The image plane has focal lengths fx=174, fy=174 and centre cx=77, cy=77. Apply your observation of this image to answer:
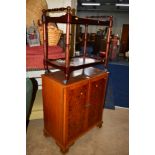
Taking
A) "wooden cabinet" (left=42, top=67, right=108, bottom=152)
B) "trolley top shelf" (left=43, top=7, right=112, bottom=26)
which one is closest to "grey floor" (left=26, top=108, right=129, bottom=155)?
"wooden cabinet" (left=42, top=67, right=108, bottom=152)

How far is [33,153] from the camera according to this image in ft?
6.73

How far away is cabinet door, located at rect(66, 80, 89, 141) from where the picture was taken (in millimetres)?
1850

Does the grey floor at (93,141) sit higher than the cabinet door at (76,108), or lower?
lower

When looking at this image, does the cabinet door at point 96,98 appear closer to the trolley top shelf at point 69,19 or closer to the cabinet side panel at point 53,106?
the cabinet side panel at point 53,106

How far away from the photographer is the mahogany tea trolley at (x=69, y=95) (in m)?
1.81

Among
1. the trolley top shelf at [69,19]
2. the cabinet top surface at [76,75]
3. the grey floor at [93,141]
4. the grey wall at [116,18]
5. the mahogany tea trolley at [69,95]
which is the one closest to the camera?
the trolley top shelf at [69,19]

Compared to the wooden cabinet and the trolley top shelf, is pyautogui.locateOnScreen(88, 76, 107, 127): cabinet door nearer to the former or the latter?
the wooden cabinet

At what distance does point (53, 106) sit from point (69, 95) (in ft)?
0.98

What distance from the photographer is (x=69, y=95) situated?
1.82 meters

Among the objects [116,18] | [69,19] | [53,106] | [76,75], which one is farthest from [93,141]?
[116,18]

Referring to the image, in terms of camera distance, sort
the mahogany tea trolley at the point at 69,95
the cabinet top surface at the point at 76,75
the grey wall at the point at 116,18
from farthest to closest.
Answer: the grey wall at the point at 116,18, the cabinet top surface at the point at 76,75, the mahogany tea trolley at the point at 69,95

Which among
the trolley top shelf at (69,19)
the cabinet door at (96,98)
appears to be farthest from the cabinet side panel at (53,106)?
the trolley top shelf at (69,19)

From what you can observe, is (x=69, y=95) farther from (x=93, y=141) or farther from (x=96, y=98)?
(x=93, y=141)

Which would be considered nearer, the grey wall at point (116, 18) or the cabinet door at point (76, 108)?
the cabinet door at point (76, 108)
